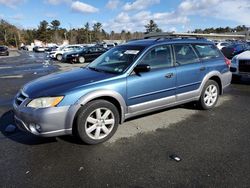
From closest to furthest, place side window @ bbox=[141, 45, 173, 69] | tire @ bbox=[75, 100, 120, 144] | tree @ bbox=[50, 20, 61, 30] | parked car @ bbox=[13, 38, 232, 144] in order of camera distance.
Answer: parked car @ bbox=[13, 38, 232, 144] < tire @ bbox=[75, 100, 120, 144] < side window @ bbox=[141, 45, 173, 69] < tree @ bbox=[50, 20, 61, 30]

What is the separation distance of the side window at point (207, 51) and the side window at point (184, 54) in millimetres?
227

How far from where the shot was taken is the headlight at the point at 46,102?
3.59 meters

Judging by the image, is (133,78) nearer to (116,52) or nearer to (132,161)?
(116,52)

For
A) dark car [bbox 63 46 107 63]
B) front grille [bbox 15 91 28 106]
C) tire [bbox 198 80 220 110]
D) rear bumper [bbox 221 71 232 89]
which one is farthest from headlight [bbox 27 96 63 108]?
dark car [bbox 63 46 107 63]

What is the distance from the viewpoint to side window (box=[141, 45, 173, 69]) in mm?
4590

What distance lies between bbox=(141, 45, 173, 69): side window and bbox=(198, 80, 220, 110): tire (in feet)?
4.09

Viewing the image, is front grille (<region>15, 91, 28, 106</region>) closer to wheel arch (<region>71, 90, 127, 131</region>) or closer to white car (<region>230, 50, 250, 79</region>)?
wheel arch (<region>71, 90, 127, 131</region>)

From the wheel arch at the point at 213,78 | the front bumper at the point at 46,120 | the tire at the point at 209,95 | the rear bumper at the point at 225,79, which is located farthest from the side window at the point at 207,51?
the front bumper at the point at 46,120

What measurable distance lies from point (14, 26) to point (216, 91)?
332 feet

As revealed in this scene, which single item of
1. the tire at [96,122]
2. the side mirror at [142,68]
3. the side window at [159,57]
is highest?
the side window at [159,57]

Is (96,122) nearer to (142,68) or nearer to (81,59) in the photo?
(142,68)

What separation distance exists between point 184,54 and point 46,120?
315cm

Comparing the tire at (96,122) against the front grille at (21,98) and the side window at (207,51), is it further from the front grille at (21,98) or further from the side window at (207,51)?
the side window at (207,51)

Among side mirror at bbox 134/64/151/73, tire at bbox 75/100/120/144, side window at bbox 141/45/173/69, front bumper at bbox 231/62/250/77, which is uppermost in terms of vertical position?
side window at bbox 141/45/173/69
